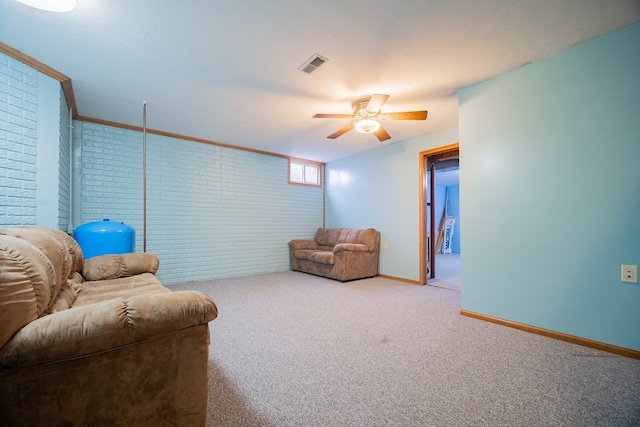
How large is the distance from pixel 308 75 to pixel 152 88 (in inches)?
68.0

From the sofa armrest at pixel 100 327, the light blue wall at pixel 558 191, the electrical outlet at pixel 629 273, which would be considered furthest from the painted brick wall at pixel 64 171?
the electrical outlet at pixel 629 273

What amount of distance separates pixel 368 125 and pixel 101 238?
327cm

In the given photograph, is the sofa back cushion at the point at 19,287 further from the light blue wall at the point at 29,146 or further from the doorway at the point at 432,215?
the doorway at the point at 432,215

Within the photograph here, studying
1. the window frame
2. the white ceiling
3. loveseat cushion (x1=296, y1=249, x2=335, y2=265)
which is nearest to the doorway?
the white ceiling

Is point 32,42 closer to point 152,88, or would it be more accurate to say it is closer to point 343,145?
point 152,88

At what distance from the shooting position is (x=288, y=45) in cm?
209

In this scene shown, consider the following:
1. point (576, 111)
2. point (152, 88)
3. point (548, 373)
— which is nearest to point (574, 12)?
point (576, 111)

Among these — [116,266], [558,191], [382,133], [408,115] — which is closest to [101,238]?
[116,266]

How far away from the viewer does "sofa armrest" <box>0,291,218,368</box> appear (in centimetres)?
78

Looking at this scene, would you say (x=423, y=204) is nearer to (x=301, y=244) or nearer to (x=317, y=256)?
(x=317, y=256)

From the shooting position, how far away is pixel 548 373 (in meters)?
1.66

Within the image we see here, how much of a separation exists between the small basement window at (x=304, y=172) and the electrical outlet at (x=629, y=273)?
480 centimetres

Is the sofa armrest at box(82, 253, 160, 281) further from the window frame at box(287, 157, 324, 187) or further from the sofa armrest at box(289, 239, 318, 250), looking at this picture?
the window frame at box(287, 157, 324, 187)

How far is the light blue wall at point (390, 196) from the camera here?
4.32 metres
